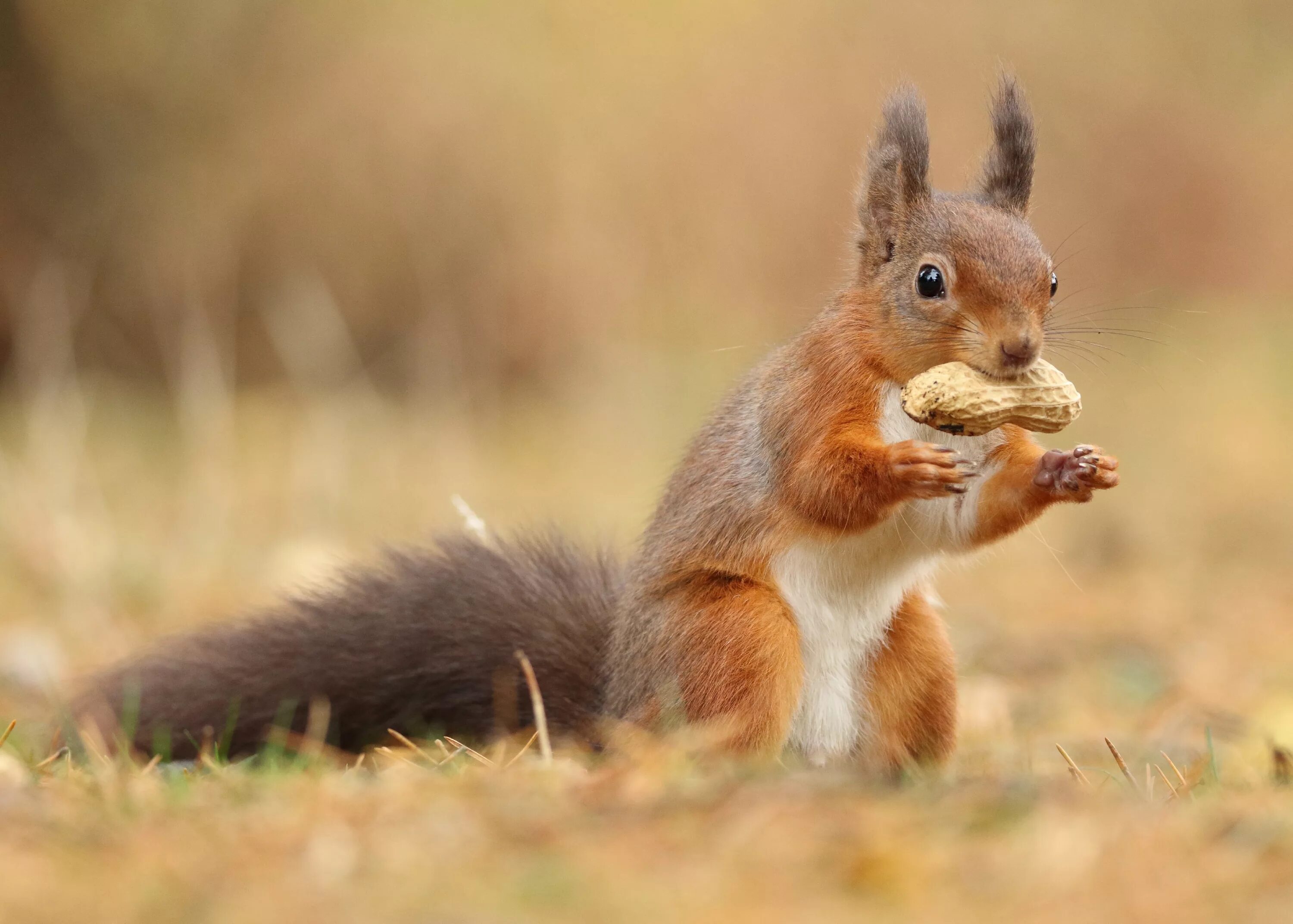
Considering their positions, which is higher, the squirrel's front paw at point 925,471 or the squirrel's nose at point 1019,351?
the squirrel's nose at point 1019,351

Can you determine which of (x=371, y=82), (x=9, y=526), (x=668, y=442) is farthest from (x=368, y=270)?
(x=9, y=526)

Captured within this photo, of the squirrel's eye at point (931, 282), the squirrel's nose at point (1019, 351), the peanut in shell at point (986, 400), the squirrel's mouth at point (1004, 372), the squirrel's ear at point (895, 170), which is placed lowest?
the peanut in shell at point (986, 400)

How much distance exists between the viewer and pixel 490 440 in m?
6.25

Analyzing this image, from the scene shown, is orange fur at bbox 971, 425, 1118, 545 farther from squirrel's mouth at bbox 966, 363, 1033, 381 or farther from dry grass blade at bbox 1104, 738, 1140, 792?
dry grass blade at bbox 1104, 738, 1140, 792

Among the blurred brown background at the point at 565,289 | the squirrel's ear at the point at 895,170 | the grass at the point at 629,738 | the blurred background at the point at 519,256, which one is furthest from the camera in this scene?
the blurred background at the point at 519,256

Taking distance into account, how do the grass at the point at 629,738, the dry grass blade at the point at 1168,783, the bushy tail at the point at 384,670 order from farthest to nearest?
the bushy tail at the point at 384,670 → the dry grass blade at the point at 1168,783 → the grass at the point at 629,738

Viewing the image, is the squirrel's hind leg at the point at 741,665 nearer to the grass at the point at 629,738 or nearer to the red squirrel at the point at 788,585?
the red squirrel at the point at 788,585

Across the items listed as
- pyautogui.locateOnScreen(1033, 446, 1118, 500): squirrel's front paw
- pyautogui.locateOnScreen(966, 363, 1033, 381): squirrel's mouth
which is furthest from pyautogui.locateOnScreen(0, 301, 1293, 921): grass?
pyautogui.locateOnScreen(966, 363, 1033, 381): squirrel's mouth

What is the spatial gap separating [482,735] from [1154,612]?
226 centimetres

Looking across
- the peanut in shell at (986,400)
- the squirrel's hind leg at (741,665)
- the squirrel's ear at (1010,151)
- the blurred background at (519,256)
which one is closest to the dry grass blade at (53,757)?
the squirrel's hind leg at (741,665)

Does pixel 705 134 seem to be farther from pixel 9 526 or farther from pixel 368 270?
pixel 9 526

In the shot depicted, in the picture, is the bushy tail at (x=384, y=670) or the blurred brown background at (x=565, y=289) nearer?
the bushy tail at (x=384, y=670)

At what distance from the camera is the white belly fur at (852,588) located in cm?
203

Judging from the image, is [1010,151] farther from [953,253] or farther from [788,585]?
[788,585]
